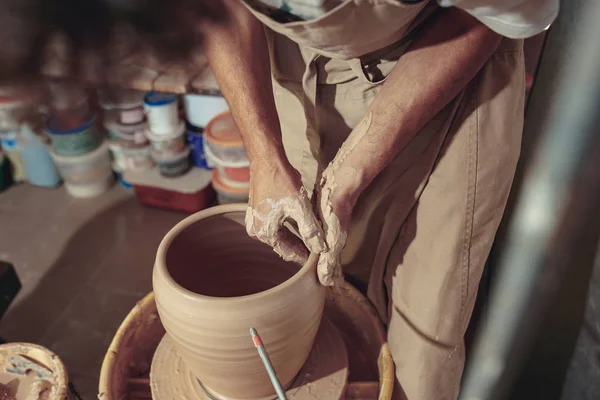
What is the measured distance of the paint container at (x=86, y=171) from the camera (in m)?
2.37

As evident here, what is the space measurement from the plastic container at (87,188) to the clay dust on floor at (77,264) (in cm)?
3

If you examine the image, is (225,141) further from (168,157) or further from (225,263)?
(225,263)

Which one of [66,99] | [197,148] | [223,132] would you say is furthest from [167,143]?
[66,99]

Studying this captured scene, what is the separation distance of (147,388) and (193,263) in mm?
343

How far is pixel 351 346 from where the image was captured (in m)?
1.34

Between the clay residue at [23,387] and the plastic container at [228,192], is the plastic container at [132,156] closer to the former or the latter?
the plastic container at [228,192]

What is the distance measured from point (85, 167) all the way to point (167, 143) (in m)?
0.44

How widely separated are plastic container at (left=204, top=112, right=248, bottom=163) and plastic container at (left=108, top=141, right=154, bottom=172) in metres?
0.37

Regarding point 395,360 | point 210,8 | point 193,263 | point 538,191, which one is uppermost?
point 210,8

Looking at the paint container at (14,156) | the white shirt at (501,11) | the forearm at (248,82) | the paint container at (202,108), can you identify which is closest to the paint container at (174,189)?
the paint container at (202,108)

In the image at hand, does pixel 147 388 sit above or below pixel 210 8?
below

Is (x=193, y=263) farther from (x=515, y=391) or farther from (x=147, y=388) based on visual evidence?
(x=515, y=391)

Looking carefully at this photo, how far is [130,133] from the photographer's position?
2.36 m

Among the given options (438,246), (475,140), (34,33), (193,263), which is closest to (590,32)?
(475,140)
